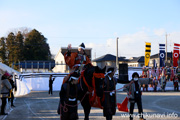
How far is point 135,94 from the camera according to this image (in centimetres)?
934

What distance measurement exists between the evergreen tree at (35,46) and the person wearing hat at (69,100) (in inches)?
1847

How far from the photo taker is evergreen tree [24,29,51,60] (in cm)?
5228

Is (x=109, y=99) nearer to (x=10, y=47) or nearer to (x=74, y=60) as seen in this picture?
(x=74, y=60)

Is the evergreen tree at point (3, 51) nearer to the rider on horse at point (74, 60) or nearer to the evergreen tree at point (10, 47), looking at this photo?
the evergreen tree at point (10, 47)

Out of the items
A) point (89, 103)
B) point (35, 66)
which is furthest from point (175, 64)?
point (35, 66)

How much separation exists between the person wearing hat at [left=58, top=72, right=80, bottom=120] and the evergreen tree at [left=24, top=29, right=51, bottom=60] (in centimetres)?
4690

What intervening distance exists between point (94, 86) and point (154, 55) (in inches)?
2742

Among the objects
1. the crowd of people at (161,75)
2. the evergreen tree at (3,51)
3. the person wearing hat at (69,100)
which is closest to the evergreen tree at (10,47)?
the evergreen tree at (3,51)

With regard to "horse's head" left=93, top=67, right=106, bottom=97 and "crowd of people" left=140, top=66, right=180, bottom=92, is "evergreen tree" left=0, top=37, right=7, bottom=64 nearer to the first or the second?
"crowd of people" left=140, top=66, right=180, bottom=92

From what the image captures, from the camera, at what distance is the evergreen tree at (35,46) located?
52281 millimetres

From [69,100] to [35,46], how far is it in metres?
47.4

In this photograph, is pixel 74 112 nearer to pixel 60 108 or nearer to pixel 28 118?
pixel 60 108

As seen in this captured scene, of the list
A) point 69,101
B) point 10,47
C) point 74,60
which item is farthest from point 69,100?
point 10,47

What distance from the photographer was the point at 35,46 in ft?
172
